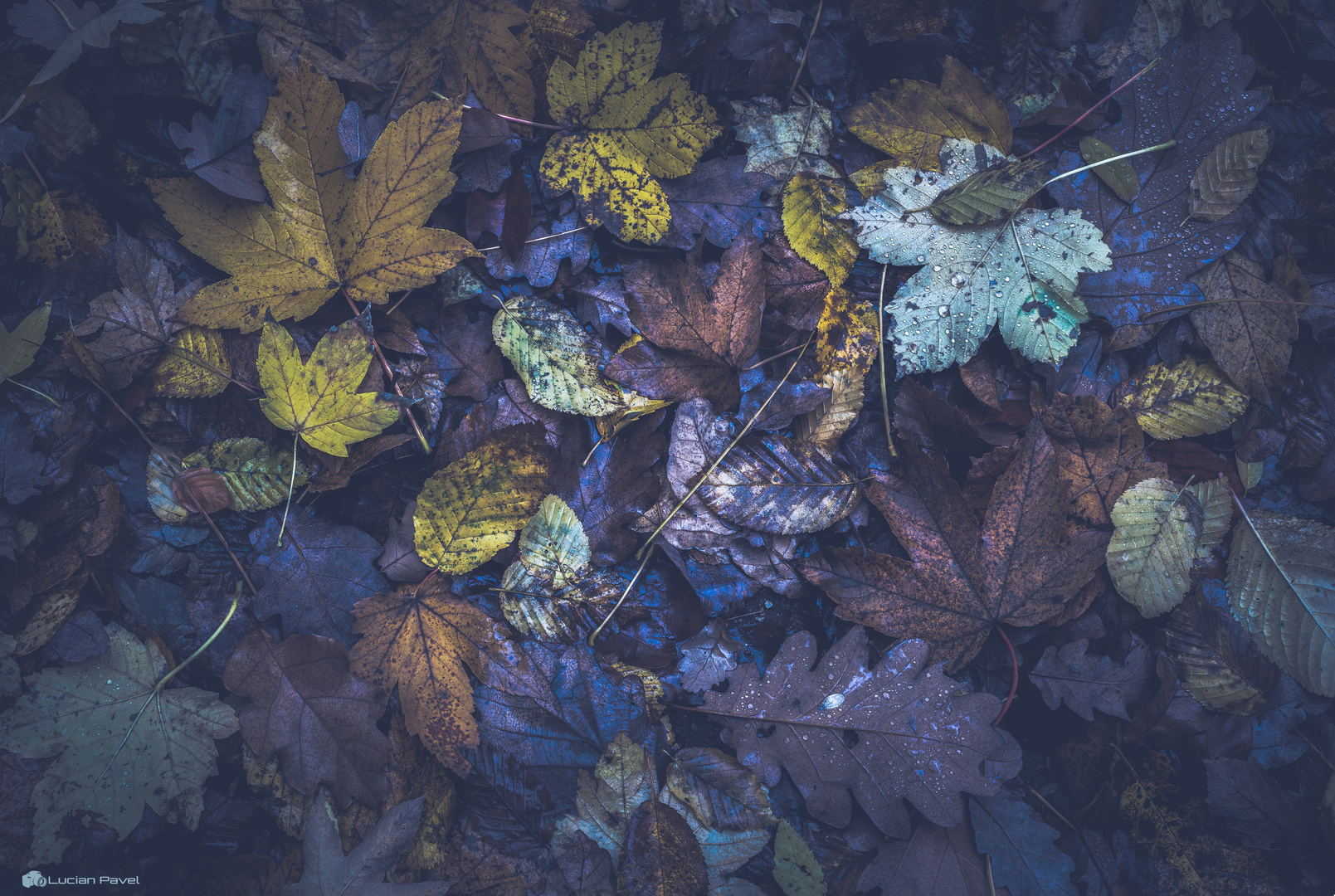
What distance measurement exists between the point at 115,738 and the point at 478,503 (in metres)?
1.15

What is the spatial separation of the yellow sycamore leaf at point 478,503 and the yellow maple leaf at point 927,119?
1.37m

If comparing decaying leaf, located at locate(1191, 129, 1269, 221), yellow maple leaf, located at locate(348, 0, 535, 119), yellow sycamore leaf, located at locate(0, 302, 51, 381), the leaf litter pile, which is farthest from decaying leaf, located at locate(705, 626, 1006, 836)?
yellow sycamore leaf, located at locate(0, 302, 51, 381)

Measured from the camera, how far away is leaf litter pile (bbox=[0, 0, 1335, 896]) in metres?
1.60

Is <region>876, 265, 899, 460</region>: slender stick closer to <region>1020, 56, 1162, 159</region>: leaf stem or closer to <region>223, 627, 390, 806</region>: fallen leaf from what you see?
<region>1020, 56, 1162, 159</region>: leaf stem

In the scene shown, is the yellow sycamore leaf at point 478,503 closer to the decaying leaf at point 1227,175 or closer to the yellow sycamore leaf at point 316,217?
the yellow sycamore leaf at point 316,217

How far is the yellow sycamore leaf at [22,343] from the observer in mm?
1673

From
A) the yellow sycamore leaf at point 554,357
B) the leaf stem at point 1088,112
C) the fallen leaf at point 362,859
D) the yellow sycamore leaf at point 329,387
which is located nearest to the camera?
the fallen leaf at point 362,859

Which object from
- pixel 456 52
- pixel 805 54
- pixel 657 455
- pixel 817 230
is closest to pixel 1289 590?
pixel 817 230

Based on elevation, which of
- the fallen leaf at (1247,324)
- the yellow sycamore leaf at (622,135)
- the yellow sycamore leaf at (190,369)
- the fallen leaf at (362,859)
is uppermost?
the yellow sycamore leaf at (622,135)

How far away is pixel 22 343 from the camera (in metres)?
1.68

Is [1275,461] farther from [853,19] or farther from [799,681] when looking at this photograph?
[853,19]

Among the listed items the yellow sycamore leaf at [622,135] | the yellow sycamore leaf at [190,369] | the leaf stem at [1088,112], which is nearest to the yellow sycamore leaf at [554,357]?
the yellow sycamore leaf at [622,135]

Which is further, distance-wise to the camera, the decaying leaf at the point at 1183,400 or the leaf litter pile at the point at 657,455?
the decaying leaf at the point at 1183,400

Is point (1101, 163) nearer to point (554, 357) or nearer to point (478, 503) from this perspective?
point (554, 357)
